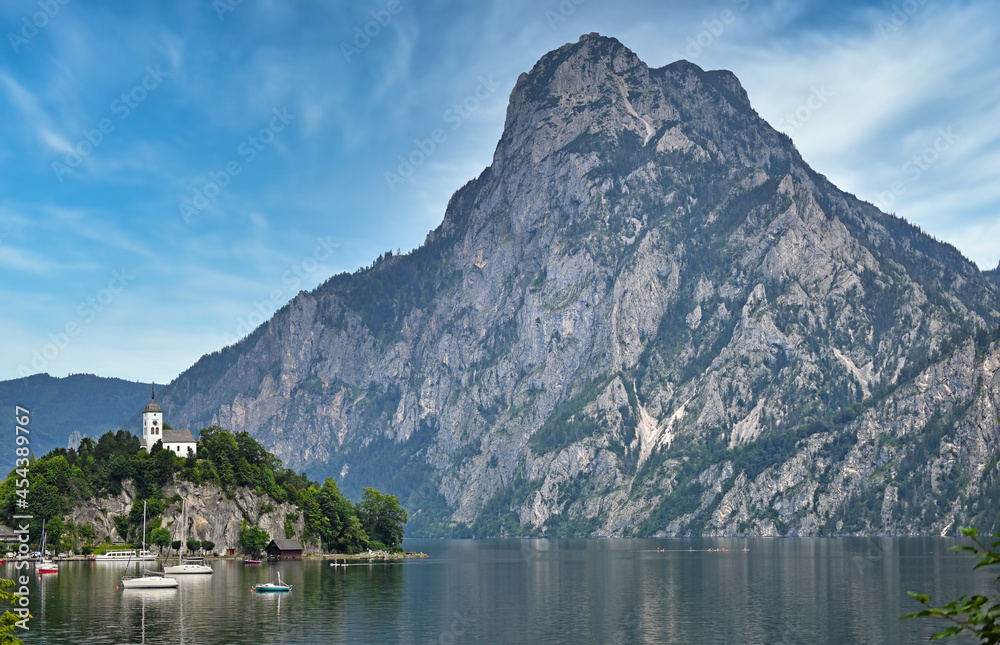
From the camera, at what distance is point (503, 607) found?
12512cm

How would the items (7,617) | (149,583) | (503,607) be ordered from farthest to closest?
(149,583) < (503,607) < (7,617)

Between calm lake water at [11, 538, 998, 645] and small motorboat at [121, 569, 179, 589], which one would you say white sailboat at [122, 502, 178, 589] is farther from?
calm lake water at [11, 538, 998, 645]

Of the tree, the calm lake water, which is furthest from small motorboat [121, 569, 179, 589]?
the tree

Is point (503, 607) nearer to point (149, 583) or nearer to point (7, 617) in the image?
point (149, 583)

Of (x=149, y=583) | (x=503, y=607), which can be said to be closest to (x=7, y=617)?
(x=503, y=607)

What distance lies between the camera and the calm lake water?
9581 centimetres

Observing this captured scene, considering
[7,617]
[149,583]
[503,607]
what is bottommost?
[149,583]

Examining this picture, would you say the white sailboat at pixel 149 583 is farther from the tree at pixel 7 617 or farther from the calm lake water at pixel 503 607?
the tree at pixel 7 617

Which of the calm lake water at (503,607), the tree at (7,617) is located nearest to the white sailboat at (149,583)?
the calm lake water at (503,607)

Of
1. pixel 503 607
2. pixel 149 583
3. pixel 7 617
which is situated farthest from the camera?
pixel 149 583

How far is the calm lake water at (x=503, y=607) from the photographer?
95.8m

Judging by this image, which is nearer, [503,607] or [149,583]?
[503,607]

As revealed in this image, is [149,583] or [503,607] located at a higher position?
[503,607]

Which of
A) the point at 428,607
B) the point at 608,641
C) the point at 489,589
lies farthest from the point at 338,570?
the point at 608,641
